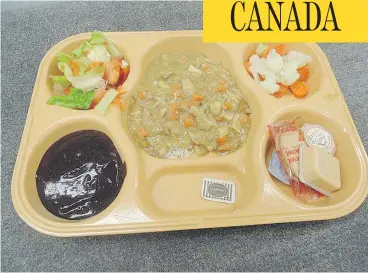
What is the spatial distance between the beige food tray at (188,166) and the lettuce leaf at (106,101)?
0.02 metres

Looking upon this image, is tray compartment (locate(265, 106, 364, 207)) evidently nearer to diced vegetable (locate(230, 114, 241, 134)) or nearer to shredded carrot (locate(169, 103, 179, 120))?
diced vegetable (locate(230, 114, 241, 134))

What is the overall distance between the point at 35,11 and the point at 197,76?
0.91 m

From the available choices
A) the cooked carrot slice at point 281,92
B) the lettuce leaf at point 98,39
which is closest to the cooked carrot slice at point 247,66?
the cooked carrot slice at point 281,92

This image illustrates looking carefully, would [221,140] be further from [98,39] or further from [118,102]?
[98,39]

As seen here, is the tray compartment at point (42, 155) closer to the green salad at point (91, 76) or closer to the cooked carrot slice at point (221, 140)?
the green salad at point (91, 76)

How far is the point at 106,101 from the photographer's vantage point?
4.36 feet

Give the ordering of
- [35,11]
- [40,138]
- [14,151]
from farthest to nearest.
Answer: [35,11]
[14,151]
[40,138]

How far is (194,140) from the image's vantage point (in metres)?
1.33

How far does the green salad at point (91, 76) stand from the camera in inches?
52.6

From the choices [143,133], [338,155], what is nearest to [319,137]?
[338,155]

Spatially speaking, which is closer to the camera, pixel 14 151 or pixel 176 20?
pixel 14 151

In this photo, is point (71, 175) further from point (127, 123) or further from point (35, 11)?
point (35, 11)

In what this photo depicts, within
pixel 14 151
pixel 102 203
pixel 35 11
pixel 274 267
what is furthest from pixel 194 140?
pixel 35 11

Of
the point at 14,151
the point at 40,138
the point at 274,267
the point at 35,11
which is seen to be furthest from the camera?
the point at 35,11
